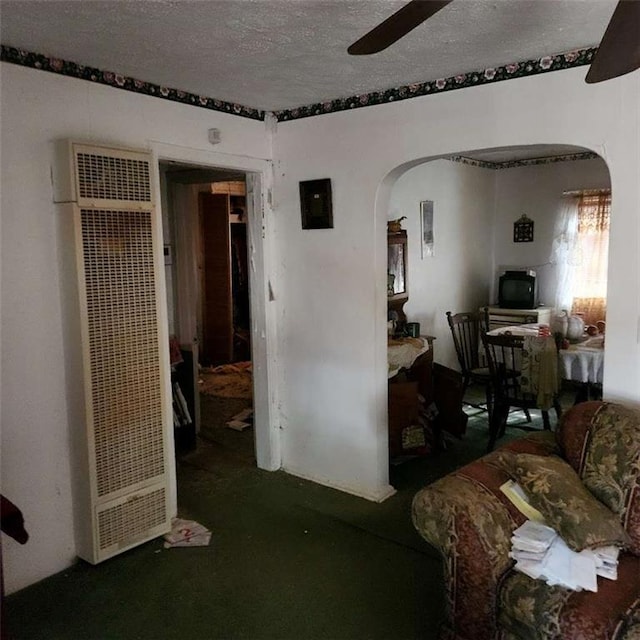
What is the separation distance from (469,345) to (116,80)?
3.74 metres

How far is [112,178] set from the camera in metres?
2.63

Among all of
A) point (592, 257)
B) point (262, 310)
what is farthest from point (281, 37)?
point (592, 257)

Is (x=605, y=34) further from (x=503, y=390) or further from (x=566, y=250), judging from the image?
(x=566, y=250)

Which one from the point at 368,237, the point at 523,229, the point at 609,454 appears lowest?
the point at 609,454

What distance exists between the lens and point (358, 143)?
3.29 m

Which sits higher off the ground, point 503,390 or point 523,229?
point 523,229

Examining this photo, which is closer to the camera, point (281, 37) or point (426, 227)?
point (281, 37)

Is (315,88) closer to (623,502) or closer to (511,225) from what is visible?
(623,502)

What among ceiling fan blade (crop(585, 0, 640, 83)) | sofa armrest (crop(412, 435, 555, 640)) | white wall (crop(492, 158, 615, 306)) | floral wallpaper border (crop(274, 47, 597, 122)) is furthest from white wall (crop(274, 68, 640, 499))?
white wall (crop(492, 158, 615, 306))

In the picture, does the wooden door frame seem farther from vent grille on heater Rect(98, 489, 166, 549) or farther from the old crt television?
the old crt television

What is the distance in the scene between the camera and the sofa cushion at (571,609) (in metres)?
1.68

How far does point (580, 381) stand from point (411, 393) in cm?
126

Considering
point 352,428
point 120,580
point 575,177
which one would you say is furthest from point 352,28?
point 575,177

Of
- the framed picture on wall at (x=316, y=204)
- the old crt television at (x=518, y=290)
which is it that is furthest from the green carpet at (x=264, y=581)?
the old crt television at (x=518, y=290)
